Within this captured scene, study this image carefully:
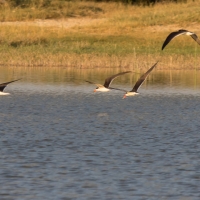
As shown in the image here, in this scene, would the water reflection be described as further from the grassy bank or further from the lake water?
the grassy bank

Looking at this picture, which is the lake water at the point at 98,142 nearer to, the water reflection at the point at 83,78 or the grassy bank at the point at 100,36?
the water reflection at the point at 83,78

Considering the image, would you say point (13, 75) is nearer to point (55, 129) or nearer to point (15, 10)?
point (55, 129)

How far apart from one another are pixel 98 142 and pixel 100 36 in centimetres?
2662

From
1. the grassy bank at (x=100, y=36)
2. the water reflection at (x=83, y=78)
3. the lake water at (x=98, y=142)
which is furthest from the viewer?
the grassy bank at (x=100, y=36)

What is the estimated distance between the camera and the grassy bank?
1341 inches

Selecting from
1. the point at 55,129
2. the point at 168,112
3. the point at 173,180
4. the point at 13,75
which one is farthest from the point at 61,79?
the point at 173,180

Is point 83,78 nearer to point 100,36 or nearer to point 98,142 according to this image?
point 100,36

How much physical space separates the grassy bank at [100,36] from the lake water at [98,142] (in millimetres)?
4257

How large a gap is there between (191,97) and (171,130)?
290 inches

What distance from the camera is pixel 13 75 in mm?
30828

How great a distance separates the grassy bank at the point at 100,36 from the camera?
3406cm

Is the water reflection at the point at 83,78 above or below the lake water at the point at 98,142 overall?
above

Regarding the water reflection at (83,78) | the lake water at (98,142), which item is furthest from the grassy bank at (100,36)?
the lake water at (98,142)

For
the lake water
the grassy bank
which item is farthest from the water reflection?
the grassy bank
